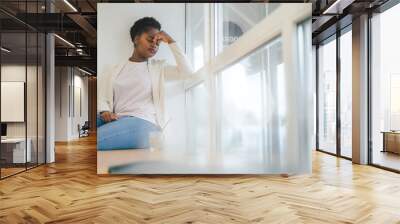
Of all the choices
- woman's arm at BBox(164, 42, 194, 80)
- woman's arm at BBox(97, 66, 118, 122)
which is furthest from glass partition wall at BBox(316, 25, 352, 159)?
woman's arm at BBox(97, 66, 118, 122)

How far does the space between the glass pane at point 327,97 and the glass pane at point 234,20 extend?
3.98m

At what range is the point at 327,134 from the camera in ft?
33.0

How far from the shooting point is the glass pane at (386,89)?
6.91 meters

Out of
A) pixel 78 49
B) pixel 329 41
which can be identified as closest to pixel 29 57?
pixel 78 49

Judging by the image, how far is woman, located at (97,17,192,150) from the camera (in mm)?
6266

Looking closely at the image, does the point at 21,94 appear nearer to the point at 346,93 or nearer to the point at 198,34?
the point at 198,34

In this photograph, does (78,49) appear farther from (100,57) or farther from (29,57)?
(100,57)

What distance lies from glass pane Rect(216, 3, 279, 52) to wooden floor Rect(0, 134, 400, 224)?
7.73ft

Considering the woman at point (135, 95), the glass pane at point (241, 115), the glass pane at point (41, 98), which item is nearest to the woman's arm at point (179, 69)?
the woman at point (135, 95)

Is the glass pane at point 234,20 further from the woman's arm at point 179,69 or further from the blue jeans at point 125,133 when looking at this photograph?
the blue jeans at point 125,133

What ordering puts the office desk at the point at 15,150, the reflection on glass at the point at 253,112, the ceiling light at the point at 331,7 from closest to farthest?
the ceiling light at the point at 331,7 → the reflection on glass at the point at 253,112 → the office desk at the point at 15,150

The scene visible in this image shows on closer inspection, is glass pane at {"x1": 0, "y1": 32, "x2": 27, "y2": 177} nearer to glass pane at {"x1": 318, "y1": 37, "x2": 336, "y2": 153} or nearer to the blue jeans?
the blue jeans

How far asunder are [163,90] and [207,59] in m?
0.91

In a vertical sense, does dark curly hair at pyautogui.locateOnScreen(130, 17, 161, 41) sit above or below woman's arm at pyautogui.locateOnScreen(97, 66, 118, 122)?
above
